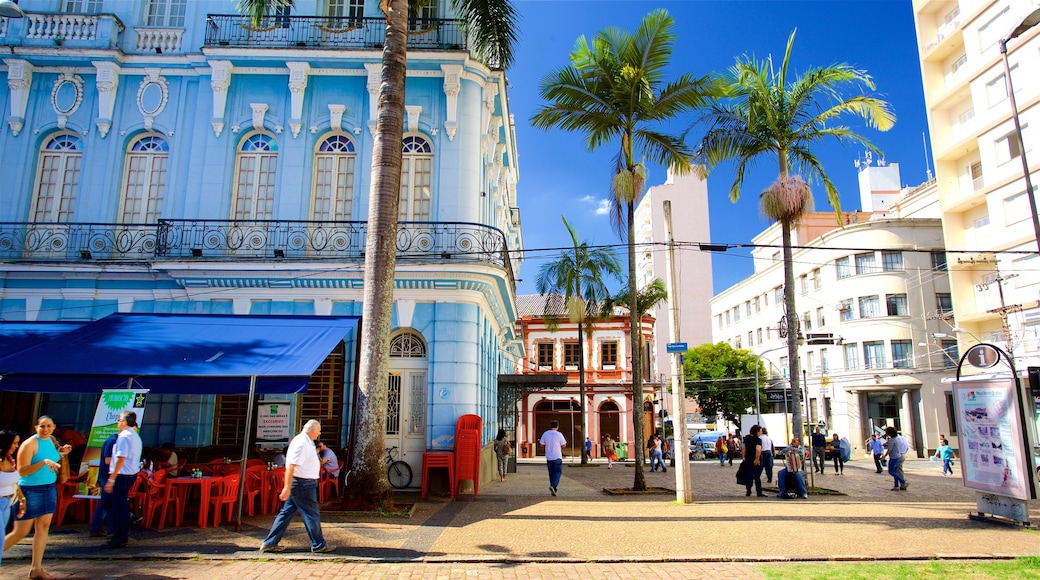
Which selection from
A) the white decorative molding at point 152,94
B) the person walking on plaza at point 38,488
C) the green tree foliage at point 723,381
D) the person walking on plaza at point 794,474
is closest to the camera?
the person walking on plaza at point 38,488

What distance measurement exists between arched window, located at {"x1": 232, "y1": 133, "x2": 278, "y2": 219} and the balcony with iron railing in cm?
53

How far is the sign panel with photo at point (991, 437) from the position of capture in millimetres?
9844

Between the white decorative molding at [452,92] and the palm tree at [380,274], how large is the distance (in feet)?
9.63

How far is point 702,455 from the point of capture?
35.7 meters

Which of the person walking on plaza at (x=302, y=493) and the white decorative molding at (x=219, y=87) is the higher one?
the white decorative molding at (x=219, y=87)

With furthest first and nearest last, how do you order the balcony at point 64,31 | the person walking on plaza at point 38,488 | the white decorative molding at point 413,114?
the balcony at point 64,31, the white decorative molding at point 413,114, the person walking on plaza at point 38,488

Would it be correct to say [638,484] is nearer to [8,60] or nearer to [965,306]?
[8,60]

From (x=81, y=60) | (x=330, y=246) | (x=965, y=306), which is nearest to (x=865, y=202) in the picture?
(x=965, y=306)

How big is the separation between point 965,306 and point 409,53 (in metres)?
31.1

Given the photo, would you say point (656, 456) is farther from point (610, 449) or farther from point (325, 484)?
point (325, 484)

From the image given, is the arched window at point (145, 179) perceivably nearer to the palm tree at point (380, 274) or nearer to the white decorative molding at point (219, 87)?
the white decorative molding at point (219, 87)

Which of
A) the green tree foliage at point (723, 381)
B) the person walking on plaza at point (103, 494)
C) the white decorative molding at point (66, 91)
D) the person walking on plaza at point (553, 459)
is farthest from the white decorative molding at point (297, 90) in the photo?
the green tree foliage at point (723, 381)

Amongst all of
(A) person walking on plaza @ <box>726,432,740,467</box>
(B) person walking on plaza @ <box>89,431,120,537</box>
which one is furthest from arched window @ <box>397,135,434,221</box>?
(A) person walking on plaza @ <box>726,432,740,467</box>

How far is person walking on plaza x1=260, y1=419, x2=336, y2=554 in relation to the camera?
25.0 feet
